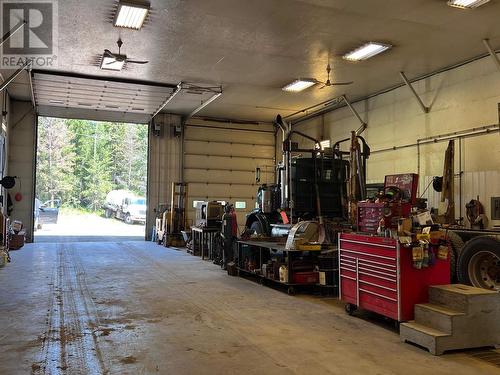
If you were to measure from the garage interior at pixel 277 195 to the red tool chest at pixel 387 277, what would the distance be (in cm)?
2

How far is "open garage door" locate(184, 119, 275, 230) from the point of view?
17.2m

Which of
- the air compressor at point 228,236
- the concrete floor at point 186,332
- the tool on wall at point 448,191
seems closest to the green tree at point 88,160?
the air compressor at point 228,236

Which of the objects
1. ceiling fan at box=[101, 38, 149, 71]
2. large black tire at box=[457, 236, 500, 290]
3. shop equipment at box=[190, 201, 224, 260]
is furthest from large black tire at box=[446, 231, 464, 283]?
ceiling fan at box=[101, 38, 149, 71]

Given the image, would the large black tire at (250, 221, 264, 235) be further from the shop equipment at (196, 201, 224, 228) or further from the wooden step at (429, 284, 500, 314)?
the wooden step at (429, 284, 500, 314)

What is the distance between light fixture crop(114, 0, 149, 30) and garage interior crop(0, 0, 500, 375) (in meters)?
0.05

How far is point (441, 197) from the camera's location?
9.20 meters

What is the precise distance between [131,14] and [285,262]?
5000 millimetres

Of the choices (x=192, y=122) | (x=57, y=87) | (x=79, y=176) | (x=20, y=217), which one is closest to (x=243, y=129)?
(x=192, y=122)

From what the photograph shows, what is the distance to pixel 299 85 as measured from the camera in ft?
40.6

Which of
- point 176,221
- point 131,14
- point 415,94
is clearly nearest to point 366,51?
point 415,94

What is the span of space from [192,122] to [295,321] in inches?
507

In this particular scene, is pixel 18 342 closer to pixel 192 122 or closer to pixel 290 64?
pixel 290 64

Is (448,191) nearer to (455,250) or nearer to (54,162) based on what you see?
(455,250)

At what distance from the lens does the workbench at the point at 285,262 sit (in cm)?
714
